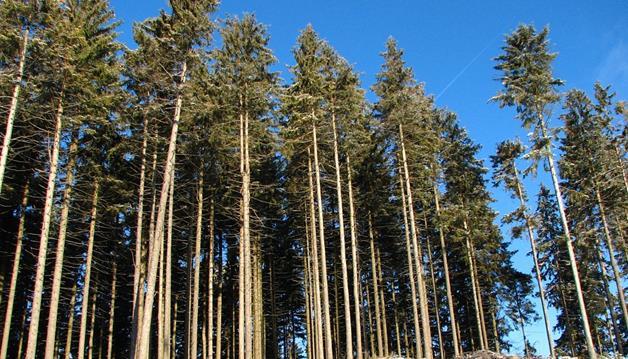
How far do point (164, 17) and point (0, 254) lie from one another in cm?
1304

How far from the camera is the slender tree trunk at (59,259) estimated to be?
1525 centimetres

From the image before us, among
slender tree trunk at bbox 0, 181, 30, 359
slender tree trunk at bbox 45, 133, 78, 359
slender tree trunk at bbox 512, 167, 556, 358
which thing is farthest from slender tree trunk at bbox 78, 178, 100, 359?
slender tree trunk at bbox 512, 167, 556, 358

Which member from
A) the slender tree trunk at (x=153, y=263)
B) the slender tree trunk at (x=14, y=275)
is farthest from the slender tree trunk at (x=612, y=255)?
the slender tree trunk at (x=14, y=275)

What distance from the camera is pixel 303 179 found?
23.2 m

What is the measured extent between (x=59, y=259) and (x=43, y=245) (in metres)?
1.06

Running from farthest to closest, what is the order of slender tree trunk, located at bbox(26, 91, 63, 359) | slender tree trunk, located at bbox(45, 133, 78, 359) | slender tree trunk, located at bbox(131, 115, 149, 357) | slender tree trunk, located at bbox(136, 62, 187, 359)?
slender tree trunk, located at bbox(131, 115, 149, 357)
slender tree trunk, located at bbox(45, 133, 78, 359)
slender tree trunk, located at bbox(26, 91, 63, 359)
slender tree trunk, located at bbox(136, 62, 187, 359)

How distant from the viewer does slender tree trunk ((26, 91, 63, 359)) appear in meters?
14.5

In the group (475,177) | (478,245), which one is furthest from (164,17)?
(478,245)

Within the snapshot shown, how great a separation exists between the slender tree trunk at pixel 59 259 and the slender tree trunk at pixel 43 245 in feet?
1.48

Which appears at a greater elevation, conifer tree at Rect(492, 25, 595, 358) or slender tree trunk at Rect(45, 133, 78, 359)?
conifer tree at Rect(492, 25, 595, 358)

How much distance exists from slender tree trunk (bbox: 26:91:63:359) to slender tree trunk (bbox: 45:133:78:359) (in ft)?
1.48

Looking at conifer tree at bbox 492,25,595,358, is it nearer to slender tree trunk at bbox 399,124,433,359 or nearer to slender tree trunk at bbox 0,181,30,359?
slender tree trunk at bbox 399,124,433,359

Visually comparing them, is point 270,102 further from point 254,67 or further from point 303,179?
point 303,179

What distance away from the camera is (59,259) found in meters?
16.1
